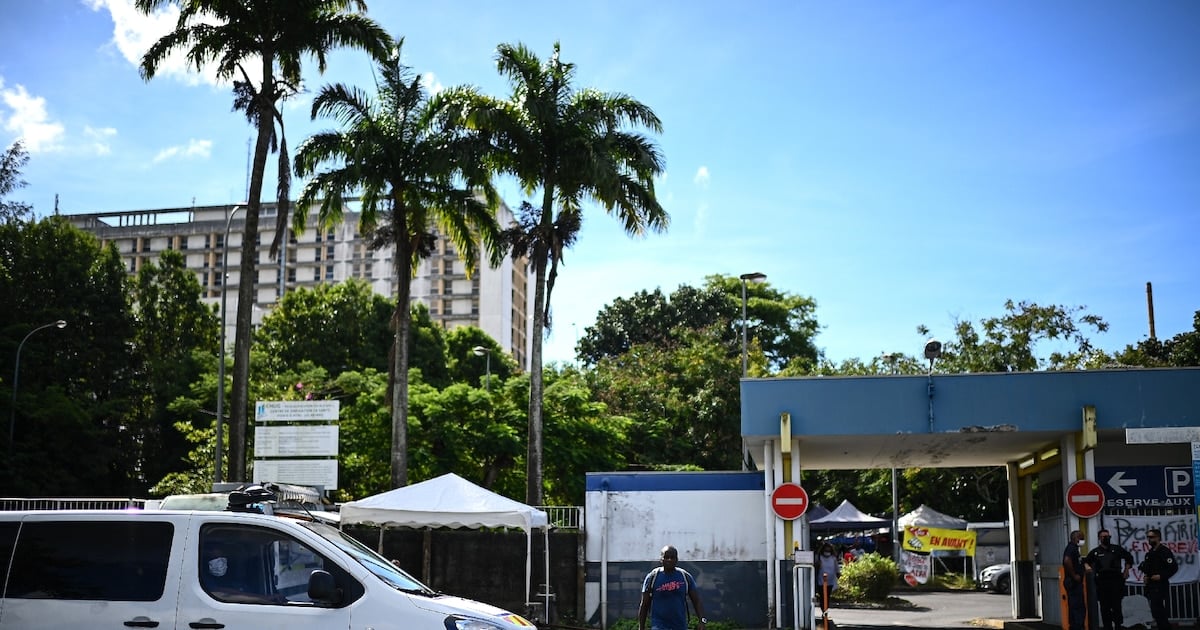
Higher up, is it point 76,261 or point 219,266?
point 219,266

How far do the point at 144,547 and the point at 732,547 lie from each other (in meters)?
13.8

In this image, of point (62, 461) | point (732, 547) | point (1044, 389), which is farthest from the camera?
point (62, 461)

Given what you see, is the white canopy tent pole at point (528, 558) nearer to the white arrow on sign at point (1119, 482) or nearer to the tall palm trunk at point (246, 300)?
the tall palm trunk at point (246, 300)

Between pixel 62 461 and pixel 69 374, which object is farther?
pixel 69 374

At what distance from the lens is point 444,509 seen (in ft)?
65.5

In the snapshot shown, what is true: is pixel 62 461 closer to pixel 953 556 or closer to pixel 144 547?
pixel 953 556

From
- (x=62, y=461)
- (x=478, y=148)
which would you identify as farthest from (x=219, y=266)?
(x=478, y=148)

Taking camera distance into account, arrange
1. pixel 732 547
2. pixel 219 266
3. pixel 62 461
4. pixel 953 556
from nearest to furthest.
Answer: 1. pixel 732 547
2. pixel 953 556
3. pixel 62 461
4. pixel 219 266

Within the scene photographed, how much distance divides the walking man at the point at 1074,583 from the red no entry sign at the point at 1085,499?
937 millimetres

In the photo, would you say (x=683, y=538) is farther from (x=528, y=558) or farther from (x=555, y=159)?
(x=555, y=159)

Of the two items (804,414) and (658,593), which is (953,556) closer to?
(804,414)

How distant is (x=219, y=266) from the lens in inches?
4547

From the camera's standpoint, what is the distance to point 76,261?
2191 inches

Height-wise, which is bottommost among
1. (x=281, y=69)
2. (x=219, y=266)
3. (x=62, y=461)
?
(x=62, y=461)
